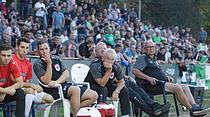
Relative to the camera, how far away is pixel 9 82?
6418 millimetres

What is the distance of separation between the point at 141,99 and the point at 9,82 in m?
2.72

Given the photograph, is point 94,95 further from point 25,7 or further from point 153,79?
point 25,7

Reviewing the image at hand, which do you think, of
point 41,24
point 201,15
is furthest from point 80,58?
point 201,15

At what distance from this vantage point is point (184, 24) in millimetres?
39875

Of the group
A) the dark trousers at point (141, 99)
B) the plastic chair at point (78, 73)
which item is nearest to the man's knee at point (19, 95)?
the plastic chair at point (78, 73)

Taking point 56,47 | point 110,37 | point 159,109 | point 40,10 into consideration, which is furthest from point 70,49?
point 159,109

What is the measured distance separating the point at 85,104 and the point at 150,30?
17922 mm

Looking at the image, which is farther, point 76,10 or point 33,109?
point 76,10

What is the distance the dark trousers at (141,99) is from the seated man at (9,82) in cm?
257

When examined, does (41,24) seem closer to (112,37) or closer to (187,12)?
(112,37)

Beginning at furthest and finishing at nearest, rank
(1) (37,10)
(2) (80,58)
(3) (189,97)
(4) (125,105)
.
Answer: (1) (37,10) → (2) (80,58) → (3) (189,97) → (4) (125,105)

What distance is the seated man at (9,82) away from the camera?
6112 mm

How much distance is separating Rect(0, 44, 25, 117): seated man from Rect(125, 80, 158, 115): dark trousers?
2.57 m

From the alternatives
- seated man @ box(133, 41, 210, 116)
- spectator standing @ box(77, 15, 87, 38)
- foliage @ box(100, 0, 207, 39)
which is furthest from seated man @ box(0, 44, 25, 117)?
foliage @ box(100, 0, 207, 39)
